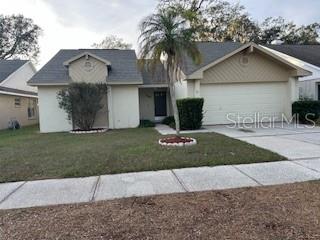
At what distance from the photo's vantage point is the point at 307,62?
1978 centimetres

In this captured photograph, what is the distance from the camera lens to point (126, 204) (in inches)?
175

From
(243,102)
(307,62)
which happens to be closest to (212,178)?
(243,102)

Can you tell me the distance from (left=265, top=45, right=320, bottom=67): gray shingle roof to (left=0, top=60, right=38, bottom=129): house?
2013cm

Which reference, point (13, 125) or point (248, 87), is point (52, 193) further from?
point (13, 125)

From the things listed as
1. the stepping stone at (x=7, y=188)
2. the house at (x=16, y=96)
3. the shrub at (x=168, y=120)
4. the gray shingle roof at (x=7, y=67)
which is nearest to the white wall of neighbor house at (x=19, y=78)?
the house at (x=16, y=96)

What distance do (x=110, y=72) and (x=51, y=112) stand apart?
393cm

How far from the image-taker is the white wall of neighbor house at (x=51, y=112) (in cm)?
1580

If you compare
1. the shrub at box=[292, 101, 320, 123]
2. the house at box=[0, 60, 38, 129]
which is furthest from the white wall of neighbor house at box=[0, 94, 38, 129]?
the shrub at box=[292, 101, 320, 123]

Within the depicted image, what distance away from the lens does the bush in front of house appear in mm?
14734

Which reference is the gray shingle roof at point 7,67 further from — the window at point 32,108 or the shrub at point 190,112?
the shrub at point 190,112

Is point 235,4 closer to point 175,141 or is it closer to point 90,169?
point 175,141

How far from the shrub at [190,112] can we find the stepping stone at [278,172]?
7.36 m

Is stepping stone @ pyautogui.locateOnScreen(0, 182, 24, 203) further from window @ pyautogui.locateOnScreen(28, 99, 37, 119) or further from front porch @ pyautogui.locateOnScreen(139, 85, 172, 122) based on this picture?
window @ pyautogui.locateOnScreen(28, 99, 37, 119)

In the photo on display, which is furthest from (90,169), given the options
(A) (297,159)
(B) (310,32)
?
(B) (310,32)
